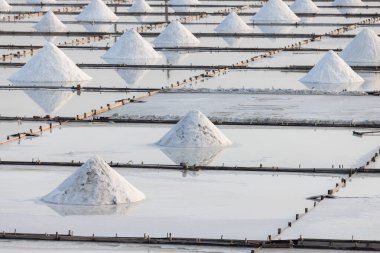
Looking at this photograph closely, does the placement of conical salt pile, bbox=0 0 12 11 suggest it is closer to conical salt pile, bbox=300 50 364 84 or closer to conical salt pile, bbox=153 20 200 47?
conical salt pile, bbox=153 20 200 47

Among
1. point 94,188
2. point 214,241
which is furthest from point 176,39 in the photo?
point 214,241

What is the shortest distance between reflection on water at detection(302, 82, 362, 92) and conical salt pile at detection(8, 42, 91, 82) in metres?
3.92

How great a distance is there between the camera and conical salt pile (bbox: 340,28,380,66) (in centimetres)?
2938

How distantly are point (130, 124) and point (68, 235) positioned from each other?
8.01 metres

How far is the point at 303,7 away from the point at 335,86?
20.0 meters

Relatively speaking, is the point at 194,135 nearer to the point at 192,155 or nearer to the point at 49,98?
the point at 192,155

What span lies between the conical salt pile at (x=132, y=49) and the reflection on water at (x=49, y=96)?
4.58 metres

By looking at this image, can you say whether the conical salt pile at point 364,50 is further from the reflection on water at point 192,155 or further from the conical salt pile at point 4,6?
the conical salt pile at point 4,6

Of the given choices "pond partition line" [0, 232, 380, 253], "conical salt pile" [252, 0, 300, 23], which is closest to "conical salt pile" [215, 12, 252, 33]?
"conical salt pile" [252, 0, 300, 23]

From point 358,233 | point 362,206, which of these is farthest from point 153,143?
point 358,233

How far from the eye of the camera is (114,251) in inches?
475

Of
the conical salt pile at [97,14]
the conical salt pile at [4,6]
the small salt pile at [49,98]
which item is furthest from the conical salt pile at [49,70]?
the conical salt pile at [4,6]

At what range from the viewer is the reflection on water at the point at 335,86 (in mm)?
25141

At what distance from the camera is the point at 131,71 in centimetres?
2836
